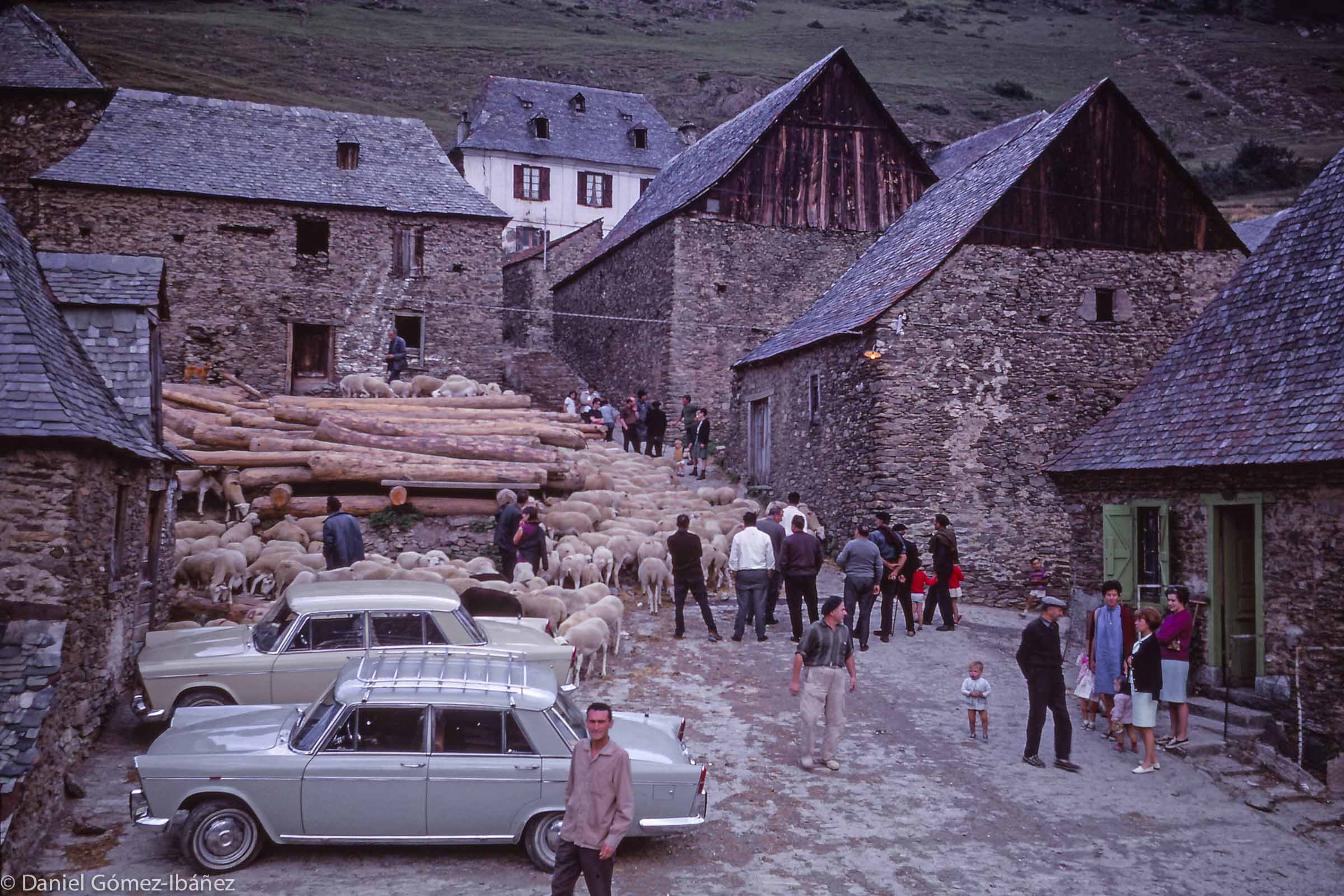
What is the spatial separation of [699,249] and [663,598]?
16.6 m

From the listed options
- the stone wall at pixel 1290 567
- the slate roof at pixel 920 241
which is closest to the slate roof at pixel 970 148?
the slate roof at pixel 920 241

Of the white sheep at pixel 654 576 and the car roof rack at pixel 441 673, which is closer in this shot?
the car roof rack at pixel 441 673

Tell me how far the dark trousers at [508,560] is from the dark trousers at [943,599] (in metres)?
6.94

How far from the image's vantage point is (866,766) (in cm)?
1137

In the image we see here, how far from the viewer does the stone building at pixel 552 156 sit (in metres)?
56.3

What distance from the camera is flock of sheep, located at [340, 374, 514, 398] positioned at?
30.2 meters

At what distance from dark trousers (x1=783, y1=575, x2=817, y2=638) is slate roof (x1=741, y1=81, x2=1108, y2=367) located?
753 cm

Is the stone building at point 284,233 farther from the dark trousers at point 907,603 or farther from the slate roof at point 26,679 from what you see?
the slate roof at point 26,679

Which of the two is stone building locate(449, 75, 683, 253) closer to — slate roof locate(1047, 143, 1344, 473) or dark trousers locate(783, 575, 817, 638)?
slate roof locate(1047, 143, 1344, 473)

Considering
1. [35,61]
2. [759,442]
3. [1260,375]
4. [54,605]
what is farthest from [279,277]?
[1260,375]

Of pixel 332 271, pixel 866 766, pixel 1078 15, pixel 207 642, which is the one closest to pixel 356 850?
pixel 207 642

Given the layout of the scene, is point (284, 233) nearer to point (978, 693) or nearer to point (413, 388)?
point (413, 388)

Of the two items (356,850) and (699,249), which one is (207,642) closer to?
(356,850)

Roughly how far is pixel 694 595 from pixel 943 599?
4.38 m
